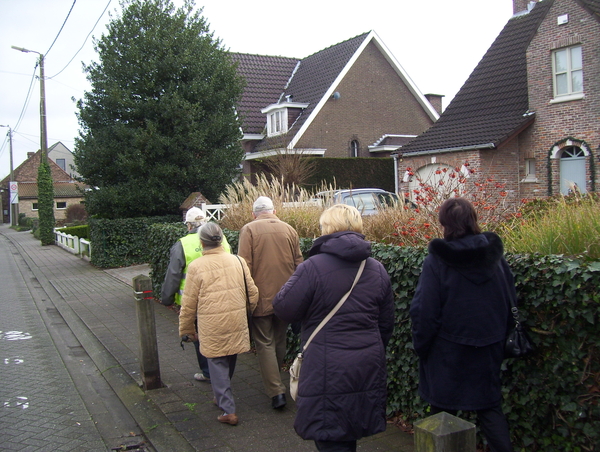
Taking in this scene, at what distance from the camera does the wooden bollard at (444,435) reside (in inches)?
81.5

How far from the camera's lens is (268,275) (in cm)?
518

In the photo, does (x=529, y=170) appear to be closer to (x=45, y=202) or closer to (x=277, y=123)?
(x=277, y=123)

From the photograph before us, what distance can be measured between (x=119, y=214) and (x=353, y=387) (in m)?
15.6

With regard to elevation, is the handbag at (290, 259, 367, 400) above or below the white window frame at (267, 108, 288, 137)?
below

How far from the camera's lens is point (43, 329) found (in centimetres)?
966

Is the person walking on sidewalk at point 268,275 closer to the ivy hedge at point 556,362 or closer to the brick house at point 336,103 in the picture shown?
the ivy hedge at point 556,362

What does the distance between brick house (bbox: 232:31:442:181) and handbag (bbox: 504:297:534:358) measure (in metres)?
22.4

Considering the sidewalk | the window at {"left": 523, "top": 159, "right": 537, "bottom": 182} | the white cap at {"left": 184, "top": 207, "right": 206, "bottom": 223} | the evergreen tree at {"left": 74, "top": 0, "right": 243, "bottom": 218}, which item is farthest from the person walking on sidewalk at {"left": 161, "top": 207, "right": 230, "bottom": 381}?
the window at {"left": 523, "top": 159, "right": 537, "bottom": 182}

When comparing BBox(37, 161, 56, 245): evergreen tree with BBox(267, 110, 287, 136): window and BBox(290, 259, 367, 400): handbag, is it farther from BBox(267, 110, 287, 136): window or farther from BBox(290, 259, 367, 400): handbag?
BBox(290, 259, 367, 400): handbag

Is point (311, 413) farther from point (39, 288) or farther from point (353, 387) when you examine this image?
point (39, 288)

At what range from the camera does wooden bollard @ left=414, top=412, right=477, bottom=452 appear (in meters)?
2.07

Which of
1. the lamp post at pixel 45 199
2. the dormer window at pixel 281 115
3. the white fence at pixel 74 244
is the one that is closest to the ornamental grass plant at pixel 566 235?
the white fence at pixel 74 244

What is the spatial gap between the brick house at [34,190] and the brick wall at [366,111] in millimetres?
A: 32839

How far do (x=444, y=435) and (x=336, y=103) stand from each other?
2648 centimetres
